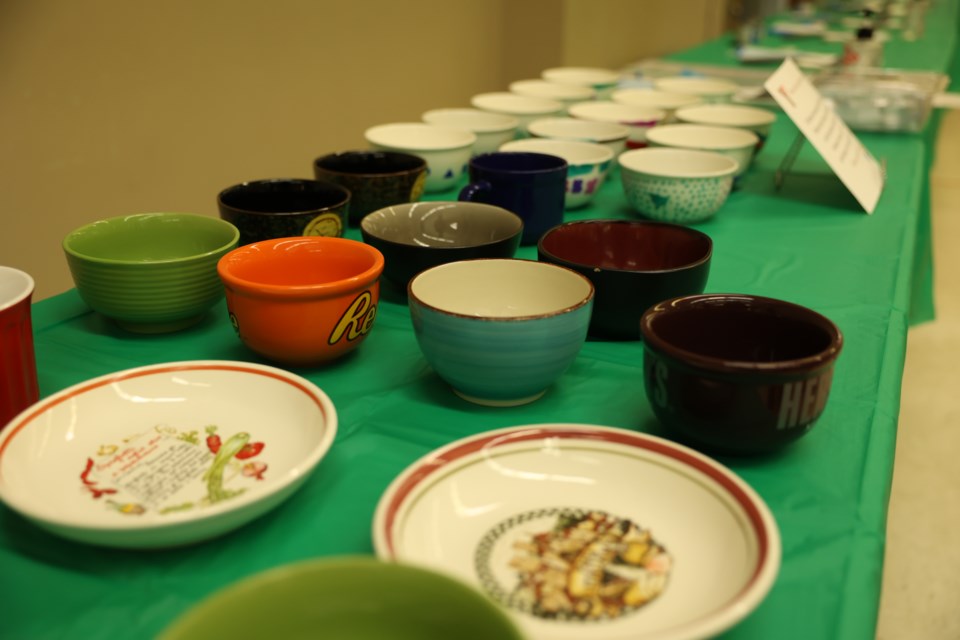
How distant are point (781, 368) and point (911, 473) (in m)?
1.42

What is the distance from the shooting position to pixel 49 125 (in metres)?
1.62

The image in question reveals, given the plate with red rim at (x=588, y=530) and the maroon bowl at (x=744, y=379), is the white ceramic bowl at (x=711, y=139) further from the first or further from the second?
the plate with red rim at (x=588, y=530)

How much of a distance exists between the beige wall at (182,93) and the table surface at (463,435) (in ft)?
2.83

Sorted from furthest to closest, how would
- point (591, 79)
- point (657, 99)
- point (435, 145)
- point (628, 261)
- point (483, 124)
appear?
point (591, 79) < point (657, 99) < point (483, 124) < point (435, 145) < point (628, 261)

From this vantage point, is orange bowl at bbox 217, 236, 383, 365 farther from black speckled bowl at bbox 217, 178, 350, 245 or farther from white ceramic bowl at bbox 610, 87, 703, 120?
white ceramic bowl at bbox 610, 87, 703, 120

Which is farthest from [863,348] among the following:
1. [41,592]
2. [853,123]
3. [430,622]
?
[853,123]

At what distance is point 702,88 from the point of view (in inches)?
74.4

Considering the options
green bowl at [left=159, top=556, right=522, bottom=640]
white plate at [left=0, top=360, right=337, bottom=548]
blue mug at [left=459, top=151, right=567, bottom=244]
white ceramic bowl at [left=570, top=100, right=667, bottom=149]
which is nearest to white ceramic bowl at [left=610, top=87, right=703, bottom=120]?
white ceramic bowl at [left=570, top=100, right=667, bottom=149]

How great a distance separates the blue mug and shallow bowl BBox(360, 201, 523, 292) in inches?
1.5

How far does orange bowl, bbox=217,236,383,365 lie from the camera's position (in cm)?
70

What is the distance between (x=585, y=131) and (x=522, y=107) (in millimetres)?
236

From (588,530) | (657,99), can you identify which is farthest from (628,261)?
(657,99)

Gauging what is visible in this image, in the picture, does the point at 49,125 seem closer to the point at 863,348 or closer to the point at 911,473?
the point at 863,348

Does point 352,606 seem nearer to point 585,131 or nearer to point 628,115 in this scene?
point 585,131
